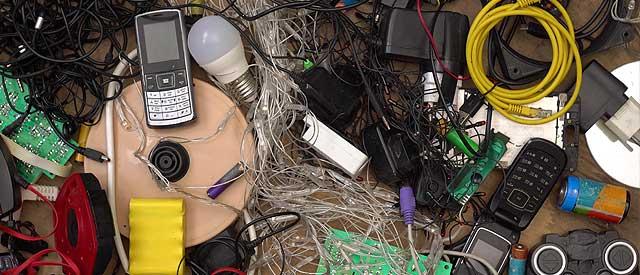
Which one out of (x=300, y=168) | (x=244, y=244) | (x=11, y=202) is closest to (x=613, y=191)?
(x=300, y=168)

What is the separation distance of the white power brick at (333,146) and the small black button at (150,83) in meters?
0.27

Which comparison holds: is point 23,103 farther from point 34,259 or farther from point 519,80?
point 519,80

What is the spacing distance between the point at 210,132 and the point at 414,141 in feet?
1.22

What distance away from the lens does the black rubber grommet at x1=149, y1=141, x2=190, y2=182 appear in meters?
1.32

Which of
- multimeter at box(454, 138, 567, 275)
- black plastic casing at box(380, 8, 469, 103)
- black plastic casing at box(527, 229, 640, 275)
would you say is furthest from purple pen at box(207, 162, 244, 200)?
black plastic casing at box(527, 229, 640, 275)

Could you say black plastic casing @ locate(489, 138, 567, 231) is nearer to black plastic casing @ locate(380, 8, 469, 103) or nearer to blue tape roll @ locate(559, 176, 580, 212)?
blue tape roll @ locate(559, 176, 580, 212)

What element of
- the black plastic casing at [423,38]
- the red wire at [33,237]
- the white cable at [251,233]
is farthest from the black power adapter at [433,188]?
the red wire at [33,237]

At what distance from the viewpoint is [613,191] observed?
136 cm

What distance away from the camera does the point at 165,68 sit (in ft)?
4.28

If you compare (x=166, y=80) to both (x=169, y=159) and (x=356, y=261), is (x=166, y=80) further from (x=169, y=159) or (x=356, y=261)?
(x=356, y=261)

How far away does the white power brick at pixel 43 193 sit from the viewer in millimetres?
1332

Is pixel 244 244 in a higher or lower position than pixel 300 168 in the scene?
lower

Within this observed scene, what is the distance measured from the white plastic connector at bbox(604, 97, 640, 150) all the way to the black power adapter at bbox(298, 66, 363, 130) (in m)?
0.49

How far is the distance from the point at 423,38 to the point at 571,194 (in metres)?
0.40
